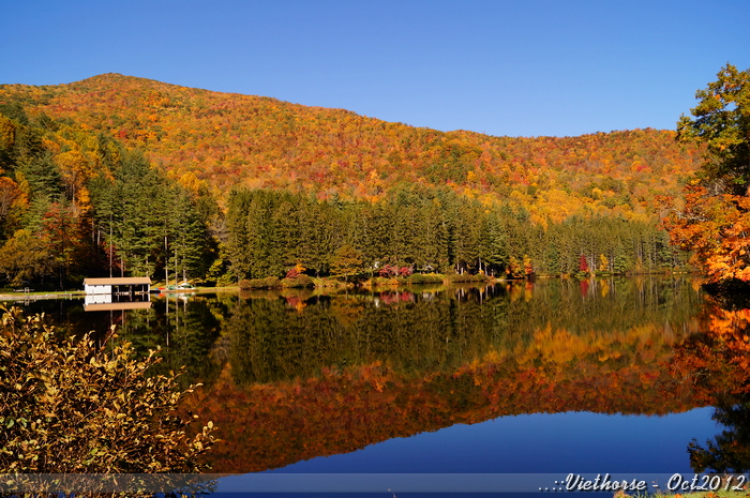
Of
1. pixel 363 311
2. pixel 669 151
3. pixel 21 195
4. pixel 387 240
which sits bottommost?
pixel 363 311

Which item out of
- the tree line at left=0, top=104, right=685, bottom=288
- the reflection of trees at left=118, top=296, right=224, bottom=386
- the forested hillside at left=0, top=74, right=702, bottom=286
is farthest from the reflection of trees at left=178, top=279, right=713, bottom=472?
the tree line at left=0, top=104, right=685, bottom=288

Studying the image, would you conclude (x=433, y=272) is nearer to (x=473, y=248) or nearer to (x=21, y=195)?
(x=473, y=248)

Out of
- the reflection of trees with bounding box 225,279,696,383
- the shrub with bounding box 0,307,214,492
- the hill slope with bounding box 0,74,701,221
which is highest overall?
the hill slope with bounding box 0,74,701,221

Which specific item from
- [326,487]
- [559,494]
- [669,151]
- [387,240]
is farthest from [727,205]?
[669,151]

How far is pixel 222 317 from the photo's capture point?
3672 centimetres

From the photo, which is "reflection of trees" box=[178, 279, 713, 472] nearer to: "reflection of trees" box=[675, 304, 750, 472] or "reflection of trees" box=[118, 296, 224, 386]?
"reflection of trees" box=[675, 304, 750, 472]

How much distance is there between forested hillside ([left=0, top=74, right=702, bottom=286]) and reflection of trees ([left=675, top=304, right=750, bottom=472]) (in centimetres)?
1636

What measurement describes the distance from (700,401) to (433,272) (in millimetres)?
80243

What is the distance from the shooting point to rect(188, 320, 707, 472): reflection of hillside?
11977 mm

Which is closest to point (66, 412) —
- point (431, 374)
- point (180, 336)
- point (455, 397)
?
point (455, 397)

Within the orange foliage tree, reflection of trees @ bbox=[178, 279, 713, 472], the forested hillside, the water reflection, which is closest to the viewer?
the water reflection

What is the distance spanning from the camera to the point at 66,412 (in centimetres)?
538

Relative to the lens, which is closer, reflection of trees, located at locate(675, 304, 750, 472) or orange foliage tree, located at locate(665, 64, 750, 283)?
reflection of trees, located at locate(675, 304, 750, 472)

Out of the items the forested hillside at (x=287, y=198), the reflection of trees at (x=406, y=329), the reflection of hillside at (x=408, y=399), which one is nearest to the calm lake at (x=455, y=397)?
the reflection of hillside at (x=408, y=399)
